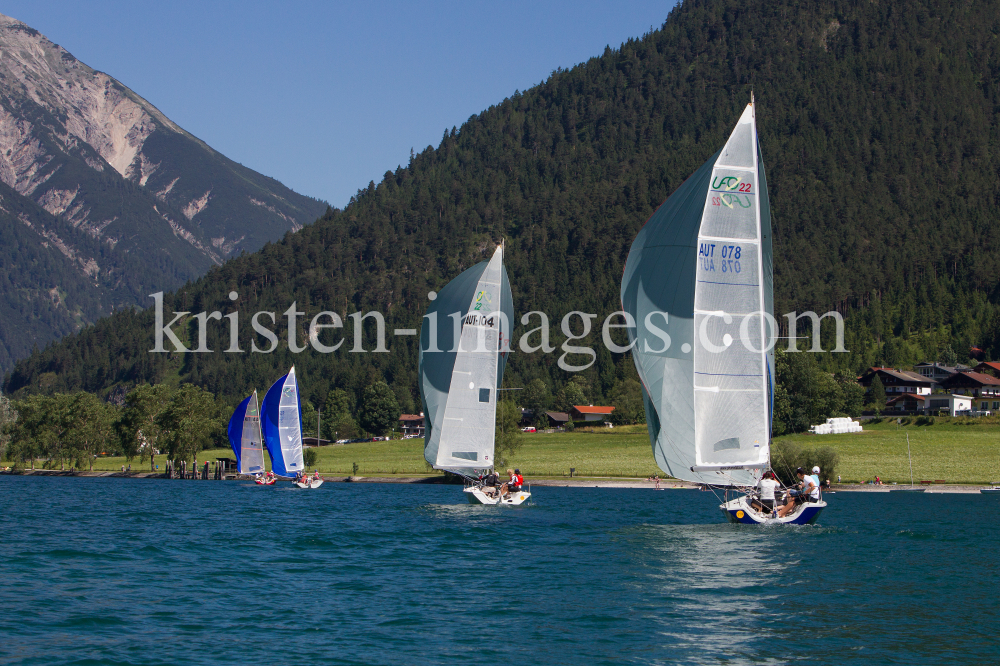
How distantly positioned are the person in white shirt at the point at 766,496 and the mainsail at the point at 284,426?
53.1 m

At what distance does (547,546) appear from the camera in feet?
119

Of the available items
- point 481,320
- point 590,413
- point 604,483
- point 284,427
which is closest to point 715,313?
point 481,320

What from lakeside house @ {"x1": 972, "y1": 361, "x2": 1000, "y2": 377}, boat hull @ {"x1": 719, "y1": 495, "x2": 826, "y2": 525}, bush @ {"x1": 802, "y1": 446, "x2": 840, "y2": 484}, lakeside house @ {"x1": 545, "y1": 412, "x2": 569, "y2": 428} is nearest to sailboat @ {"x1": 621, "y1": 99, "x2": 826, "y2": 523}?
boat hull @ {"x1": 719, "y1": 495, "x2": 826, "y2": 525}

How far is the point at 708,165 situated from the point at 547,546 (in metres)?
14.6

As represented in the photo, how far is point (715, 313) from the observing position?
35.5 metres

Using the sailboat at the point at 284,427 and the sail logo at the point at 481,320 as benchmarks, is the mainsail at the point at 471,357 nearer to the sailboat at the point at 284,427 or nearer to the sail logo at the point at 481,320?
the sail logo at the point at 481,320

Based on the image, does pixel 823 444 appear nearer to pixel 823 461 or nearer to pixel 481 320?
pixel 823 461

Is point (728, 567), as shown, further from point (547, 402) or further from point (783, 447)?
point (547, 402)

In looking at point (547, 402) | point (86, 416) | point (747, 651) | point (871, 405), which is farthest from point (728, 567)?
point (547, 402)

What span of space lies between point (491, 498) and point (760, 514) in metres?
18.2

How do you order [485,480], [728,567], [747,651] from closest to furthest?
1. [747,651]
2. [728,567]
3. [485,480]

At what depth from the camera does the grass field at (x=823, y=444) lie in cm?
8225

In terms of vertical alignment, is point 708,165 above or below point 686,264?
above

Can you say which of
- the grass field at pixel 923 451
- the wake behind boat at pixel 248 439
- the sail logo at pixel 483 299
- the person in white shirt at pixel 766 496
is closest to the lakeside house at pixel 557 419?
the grass field at pixel 923 451
